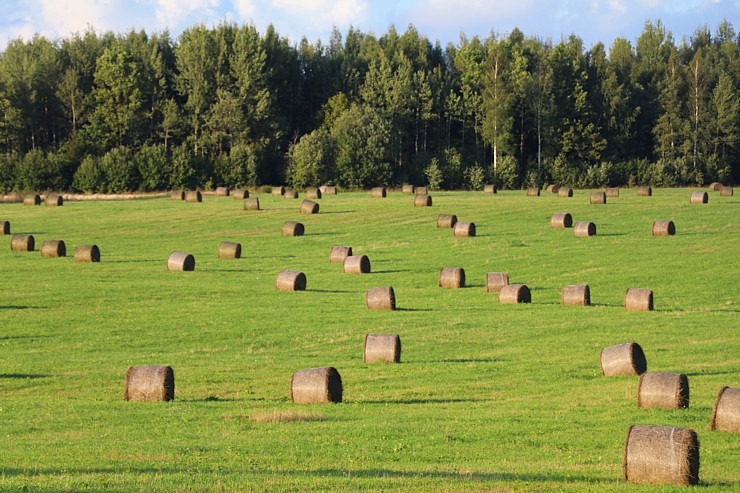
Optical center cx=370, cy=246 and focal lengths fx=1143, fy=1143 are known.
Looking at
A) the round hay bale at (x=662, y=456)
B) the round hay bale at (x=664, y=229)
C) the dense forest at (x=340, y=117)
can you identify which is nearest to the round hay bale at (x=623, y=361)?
the round hay bale at (x=662, y=456)

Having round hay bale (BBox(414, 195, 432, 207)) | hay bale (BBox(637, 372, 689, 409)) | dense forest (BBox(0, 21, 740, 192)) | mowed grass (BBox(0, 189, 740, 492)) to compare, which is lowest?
mowed grass (BBox(0, 189, 740, 492))

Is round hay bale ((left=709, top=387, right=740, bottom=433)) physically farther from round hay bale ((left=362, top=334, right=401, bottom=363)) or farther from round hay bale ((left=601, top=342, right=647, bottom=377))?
round hay bale ((left=362, top=334, right=401, bottom=363))

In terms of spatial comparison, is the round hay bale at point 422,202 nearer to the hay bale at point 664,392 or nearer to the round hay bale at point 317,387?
the round hay bale at point 317,387

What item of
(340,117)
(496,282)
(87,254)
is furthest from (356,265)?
(340,117)

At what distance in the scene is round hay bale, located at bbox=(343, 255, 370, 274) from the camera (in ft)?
136

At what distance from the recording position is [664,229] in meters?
50.9

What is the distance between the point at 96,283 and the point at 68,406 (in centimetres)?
1981

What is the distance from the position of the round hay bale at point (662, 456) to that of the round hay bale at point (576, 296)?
2058 centimetres

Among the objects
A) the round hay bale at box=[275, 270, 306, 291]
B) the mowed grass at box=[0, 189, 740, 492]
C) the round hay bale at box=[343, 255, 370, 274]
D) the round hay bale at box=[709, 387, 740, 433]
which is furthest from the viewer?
the round hay bale at box=[343, 255, 370, 274]

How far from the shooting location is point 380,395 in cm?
2062

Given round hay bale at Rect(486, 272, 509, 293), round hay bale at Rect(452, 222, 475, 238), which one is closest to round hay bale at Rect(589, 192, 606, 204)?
round hay bale at Rect(452, 222, 475, 238)

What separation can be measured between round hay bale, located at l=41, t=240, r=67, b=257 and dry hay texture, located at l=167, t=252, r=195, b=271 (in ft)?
20.7

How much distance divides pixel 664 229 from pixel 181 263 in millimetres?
21854

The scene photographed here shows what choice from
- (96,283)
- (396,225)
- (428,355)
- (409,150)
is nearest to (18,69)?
(409,150)
